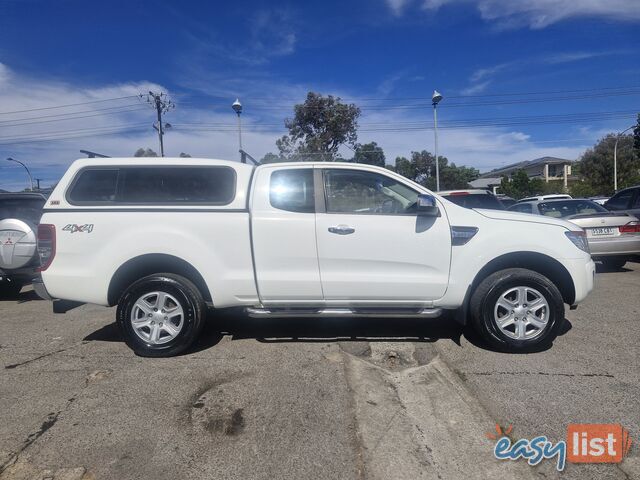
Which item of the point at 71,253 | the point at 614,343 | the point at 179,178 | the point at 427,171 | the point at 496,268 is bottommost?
the point at 614,343

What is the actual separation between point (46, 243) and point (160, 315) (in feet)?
4.42

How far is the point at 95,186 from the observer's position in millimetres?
4535

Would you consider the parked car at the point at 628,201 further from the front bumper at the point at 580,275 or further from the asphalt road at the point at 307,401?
the front bumper at the point at 580,275

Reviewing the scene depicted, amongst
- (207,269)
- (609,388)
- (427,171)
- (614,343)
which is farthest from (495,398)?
(427,171)

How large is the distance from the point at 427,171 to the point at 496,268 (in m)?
52.4

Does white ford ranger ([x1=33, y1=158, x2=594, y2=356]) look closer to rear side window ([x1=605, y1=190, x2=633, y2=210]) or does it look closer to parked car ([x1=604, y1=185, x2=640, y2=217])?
parked car ([x1=604, y1=185, x2=640, y2=217])

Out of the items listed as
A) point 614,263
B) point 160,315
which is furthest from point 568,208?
point 160,315

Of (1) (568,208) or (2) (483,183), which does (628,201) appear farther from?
(2) (483,183)

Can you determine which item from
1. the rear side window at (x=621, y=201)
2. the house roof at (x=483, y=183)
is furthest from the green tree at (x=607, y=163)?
the rear side window at (x=621, y=201)

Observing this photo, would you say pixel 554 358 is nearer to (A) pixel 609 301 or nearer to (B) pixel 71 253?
(A) pixel 609 301

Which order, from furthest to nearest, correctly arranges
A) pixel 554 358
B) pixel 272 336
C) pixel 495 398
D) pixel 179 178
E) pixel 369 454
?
pixel 272 336 < pixel 179 178 < pixel 554 358 < pixel 495 398 < pixel 369 454

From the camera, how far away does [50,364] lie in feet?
14.3

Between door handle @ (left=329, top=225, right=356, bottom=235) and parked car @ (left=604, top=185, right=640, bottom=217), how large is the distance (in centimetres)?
774

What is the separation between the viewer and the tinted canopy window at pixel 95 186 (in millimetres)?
4504
